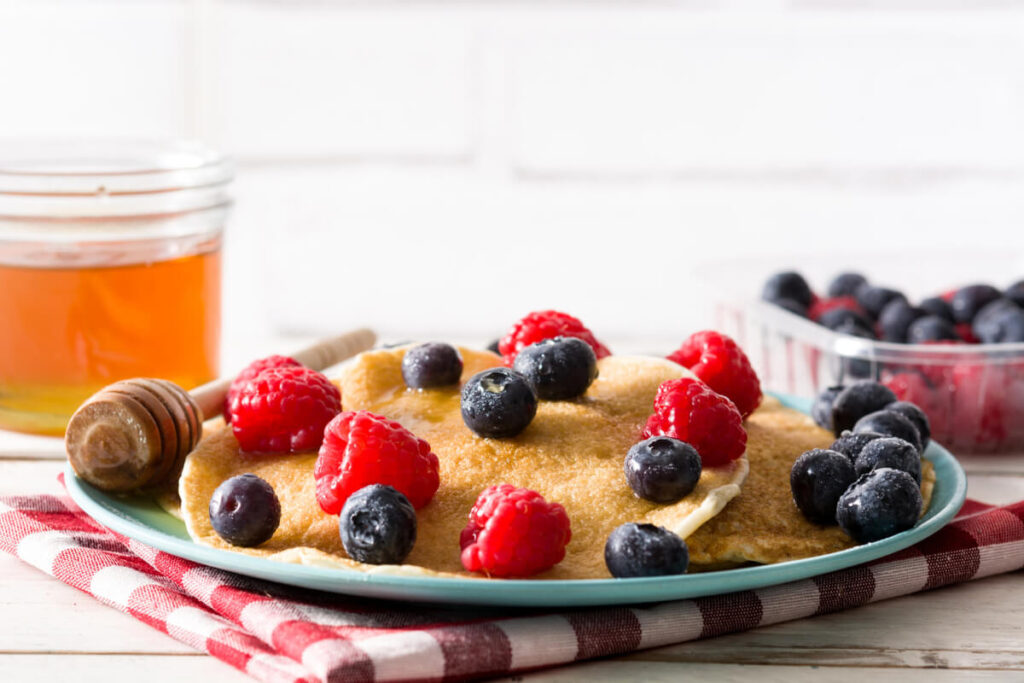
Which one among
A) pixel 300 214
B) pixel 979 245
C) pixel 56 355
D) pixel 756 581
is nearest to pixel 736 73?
pixel 979 245

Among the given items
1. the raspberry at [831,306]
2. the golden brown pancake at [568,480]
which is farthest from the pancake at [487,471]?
the raspberry at [831,306]

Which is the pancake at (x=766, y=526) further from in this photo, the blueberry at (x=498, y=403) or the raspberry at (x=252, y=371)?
the raspberry at (x=252, y=371)

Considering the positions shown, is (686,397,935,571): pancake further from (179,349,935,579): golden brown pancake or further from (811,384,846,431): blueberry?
(811,384,846,431): blueberry

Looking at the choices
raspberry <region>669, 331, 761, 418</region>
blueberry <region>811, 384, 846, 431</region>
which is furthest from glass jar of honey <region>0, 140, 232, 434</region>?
blueberry <region>811, 384, 846, 431</region>

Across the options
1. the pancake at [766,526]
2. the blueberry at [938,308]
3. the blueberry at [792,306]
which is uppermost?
the blueberry at [938,308]

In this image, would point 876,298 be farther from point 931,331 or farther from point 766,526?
point 766,526
